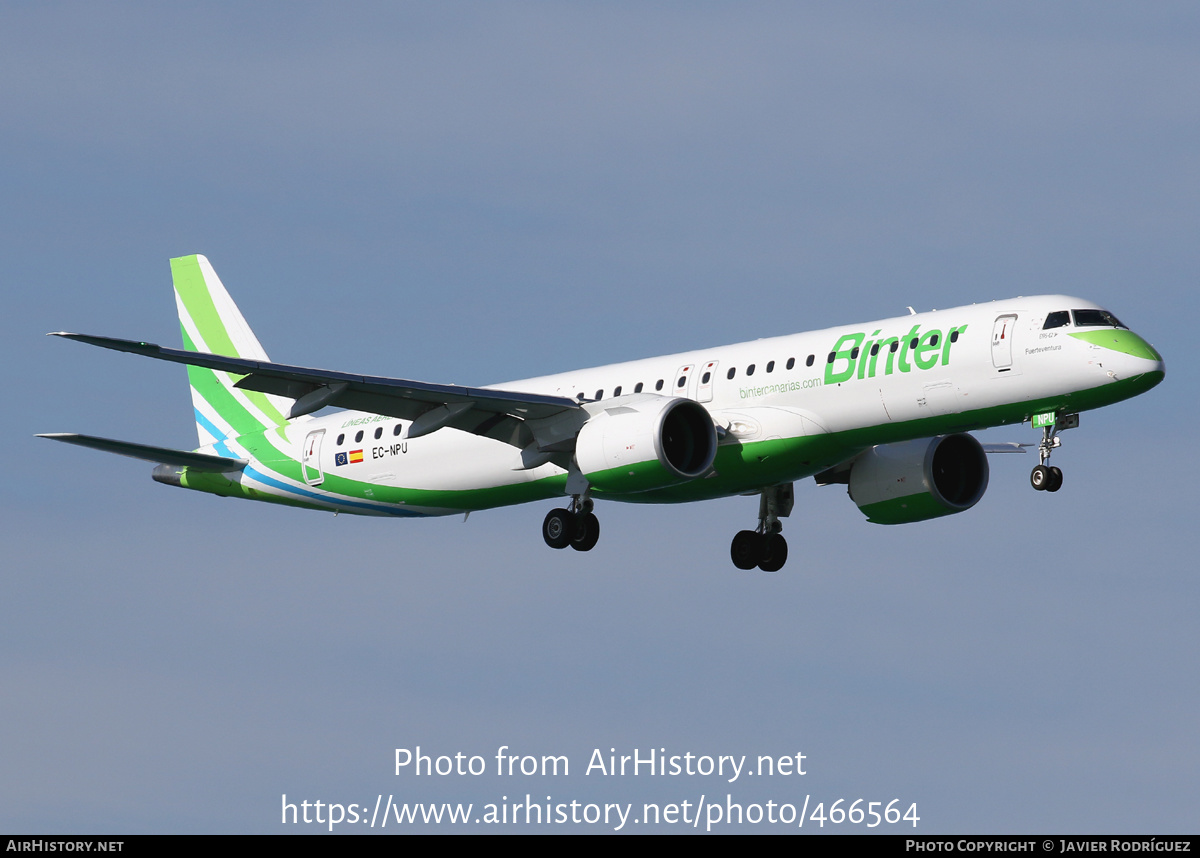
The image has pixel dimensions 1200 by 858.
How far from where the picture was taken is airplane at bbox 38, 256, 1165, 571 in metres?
43.2

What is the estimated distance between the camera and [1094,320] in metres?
43.2

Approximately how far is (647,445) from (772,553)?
775 cm

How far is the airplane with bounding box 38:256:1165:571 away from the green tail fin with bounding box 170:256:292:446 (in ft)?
2.76

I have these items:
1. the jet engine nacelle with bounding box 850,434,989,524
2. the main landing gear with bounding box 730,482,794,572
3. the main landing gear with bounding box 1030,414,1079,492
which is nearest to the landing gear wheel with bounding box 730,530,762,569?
the main landing gear with bounding box 730,482,794,572

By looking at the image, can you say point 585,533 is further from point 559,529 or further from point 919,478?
point 919,478

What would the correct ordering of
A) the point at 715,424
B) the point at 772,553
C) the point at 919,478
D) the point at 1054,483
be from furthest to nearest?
the point at 772,553
the point at 919,478
the point at 715,424
the point at 1054,483

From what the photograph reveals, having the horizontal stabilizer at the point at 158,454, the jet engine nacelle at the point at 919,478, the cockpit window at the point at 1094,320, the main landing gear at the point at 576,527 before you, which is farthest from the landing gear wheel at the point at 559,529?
the cockpit window at the point at 1094,320

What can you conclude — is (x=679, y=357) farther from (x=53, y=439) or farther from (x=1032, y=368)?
(x=53, y=439)

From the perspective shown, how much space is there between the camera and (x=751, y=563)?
170ft

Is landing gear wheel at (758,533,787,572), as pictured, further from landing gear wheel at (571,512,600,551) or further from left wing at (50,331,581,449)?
left wing at (50,331,581,449)

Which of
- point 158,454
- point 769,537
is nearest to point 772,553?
point 769,537

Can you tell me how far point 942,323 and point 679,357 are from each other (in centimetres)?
725

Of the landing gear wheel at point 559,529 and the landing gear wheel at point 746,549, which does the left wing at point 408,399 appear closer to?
the landing gear wheel at point 559,529

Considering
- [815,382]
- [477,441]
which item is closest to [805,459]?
[815,382]
